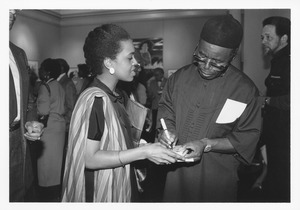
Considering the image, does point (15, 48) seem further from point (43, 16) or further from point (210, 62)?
point (210, 62)

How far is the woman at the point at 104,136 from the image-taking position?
111 centimetres

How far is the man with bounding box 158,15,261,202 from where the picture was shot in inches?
48.3

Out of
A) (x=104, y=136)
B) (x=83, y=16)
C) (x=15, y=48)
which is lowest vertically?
(x=104, y=136)

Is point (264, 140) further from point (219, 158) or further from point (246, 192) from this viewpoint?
point (219, 158)

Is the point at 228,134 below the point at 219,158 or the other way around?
the other way around

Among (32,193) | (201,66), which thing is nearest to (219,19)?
(201,66)

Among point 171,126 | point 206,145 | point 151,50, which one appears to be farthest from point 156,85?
point 206,145

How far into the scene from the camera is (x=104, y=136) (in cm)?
114

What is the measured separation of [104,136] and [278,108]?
0.96 m

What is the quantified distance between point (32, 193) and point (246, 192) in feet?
3.66

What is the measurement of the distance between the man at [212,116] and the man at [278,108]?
245 mm

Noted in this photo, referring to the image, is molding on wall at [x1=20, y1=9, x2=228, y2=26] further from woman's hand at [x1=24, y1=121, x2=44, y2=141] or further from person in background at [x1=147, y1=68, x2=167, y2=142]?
person in background at [x1=147, y1=68, x2=167, y2=142]

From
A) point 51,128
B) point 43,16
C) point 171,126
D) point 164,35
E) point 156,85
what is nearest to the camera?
point 171,126
